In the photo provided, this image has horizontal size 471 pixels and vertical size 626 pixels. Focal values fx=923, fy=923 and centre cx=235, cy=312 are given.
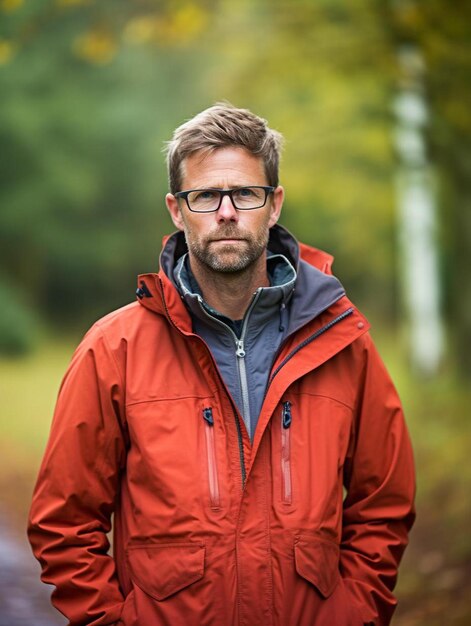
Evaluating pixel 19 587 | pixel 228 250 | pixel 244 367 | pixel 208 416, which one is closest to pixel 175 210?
pixel 228 250

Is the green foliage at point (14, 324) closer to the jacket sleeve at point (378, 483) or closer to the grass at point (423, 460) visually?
the grass at point (423, 460)

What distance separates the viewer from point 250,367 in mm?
2645

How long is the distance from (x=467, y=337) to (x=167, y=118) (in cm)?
243

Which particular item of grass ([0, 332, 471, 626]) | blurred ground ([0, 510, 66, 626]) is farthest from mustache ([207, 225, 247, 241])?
grass ([0, 332, 471, 626])

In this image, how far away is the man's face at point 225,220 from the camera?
2.62 m

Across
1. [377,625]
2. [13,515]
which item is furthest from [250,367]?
[13,515]

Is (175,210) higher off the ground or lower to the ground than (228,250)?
higher

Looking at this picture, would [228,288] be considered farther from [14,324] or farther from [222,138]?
[14,324]

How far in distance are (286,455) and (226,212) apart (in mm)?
700

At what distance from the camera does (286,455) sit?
2555 mm

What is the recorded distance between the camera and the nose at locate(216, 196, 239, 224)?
2605mm

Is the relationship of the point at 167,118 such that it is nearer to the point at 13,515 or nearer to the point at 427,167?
the point at 427,167

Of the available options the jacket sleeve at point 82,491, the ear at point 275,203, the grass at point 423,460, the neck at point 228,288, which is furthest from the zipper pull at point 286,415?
the grass at point 423,460

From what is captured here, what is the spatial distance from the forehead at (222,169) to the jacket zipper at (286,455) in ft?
2.15
